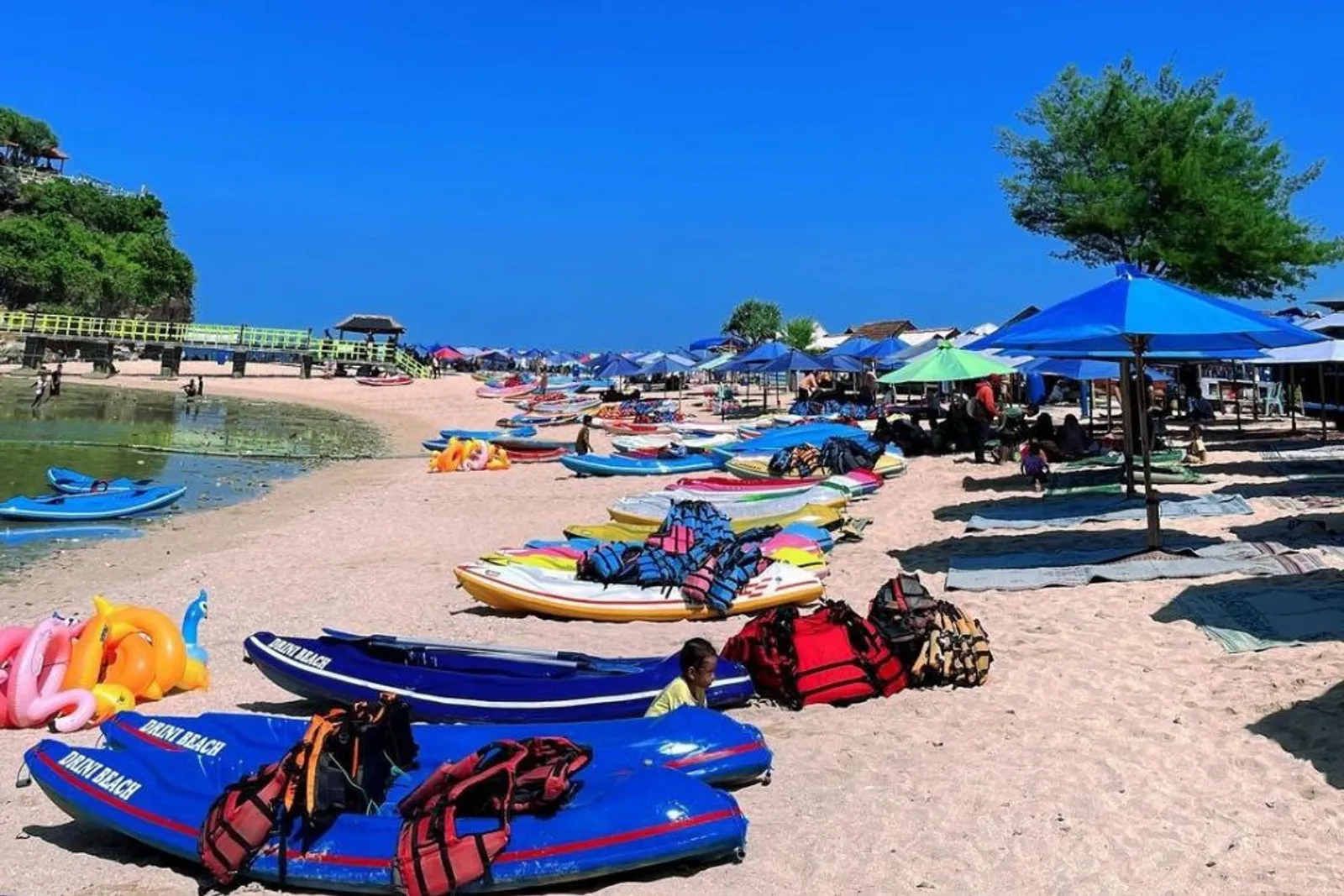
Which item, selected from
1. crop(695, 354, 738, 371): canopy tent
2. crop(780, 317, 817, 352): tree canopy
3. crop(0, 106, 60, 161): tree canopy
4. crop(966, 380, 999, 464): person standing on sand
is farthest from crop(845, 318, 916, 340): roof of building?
crop(0, 106, 60, 161): tree canopy

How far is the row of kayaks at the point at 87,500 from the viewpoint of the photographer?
14.9 m

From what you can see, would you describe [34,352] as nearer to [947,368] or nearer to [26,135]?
[26,135]

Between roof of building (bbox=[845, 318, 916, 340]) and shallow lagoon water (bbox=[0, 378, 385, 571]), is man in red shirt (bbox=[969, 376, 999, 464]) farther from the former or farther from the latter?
roof of building (bbox=[845, 318, 916, 340])

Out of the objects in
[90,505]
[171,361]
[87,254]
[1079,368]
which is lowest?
[90,505]

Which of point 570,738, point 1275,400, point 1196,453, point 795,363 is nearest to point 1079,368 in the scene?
point 1196,453

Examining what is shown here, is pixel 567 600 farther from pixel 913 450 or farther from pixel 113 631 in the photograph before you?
pixel 913 450

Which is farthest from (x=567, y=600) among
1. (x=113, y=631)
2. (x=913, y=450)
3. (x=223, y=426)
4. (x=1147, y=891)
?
(x=223, y=426)

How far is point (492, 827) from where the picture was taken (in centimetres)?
391

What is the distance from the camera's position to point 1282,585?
7.52 m

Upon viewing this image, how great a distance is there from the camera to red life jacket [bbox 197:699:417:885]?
13.2ft

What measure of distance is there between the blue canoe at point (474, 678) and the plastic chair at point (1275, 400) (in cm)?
2543

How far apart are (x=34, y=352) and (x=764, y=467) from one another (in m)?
54.5

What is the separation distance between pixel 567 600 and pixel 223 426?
93.3 feet

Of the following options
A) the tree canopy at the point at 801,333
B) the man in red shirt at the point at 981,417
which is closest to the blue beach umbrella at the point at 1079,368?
the man in red shirt at the point at 981,417
